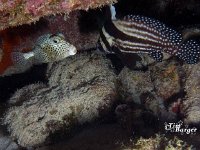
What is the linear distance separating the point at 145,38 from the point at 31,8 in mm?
2077

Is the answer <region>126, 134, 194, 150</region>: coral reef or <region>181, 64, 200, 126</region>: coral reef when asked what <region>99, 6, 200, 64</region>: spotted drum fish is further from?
<region>126, 134, 194, 150</region>: coral reef

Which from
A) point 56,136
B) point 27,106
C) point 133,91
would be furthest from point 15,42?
point 133,91

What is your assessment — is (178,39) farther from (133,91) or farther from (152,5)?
(152,5)

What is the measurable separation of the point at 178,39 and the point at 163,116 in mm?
1569

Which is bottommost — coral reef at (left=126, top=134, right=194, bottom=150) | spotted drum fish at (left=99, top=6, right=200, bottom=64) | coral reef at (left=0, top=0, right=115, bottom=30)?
coral reef at (left=126, top=134, right=194, bottom=150)

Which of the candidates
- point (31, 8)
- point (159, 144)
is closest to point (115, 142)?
point (159, 144)

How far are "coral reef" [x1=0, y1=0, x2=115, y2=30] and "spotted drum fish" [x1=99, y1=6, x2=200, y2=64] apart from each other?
1258mm

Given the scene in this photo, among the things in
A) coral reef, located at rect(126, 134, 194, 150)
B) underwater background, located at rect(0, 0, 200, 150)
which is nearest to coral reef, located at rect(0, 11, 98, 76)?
underwater background, located at rect(0, 0, 200, 150)

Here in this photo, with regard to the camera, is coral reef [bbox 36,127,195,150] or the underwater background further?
the underwater background

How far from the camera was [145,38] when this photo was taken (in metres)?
4.76

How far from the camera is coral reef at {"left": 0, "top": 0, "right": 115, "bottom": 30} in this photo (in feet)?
10.5

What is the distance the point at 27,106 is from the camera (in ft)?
17.5

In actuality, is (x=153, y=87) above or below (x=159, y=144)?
below

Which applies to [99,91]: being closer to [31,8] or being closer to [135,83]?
[135,83]
